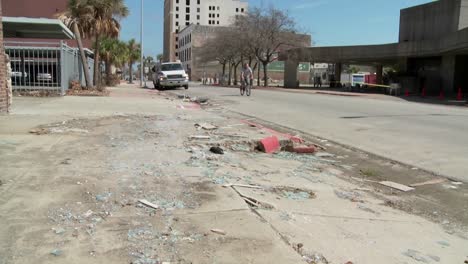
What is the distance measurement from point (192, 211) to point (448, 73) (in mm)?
36474

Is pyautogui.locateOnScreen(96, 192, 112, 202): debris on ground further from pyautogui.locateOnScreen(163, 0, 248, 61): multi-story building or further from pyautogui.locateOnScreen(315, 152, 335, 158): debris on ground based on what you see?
pyautogui.locateOnScreen(163, 0, 248, 61): multi-story building

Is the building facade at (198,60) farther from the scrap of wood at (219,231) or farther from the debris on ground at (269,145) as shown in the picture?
the scrap of wood at (219,231)

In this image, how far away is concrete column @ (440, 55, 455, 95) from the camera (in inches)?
1415

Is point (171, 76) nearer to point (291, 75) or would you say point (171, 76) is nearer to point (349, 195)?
point (291, 75)

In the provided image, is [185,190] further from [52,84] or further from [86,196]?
[52,84]

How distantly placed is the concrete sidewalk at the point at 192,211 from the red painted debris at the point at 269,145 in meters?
0.57

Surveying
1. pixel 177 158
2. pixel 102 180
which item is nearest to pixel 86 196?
pixel 102 180

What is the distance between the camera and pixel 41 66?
24.2 m

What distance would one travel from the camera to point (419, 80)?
39125mm

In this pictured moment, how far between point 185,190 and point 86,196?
1.11m

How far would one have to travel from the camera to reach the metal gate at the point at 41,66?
72.3ft

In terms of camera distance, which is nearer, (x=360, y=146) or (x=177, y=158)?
(x=177, y=158)

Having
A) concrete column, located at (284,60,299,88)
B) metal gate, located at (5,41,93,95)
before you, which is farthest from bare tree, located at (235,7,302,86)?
metal gate, located at (5,41,93,95)

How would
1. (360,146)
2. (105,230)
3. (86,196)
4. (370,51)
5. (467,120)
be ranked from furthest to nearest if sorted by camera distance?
(370,51), (467,120), (360,146), (86,196), (105,230)
